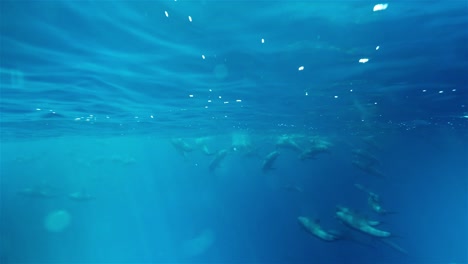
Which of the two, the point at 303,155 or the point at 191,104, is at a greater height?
the point at 191,104

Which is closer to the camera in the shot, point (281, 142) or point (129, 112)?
point (129, 112)

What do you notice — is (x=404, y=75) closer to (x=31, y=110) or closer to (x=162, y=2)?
(x=162, y=2)

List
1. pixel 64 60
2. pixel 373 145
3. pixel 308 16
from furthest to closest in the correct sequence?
pixel 373 145, pixel 64 60, pixel 308 16

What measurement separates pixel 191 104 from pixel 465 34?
49.1 ft

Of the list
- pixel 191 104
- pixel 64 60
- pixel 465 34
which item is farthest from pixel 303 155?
pixel 64 60

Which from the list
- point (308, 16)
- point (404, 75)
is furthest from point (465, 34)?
point (308, 16)

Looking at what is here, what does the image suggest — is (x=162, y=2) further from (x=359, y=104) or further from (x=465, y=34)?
(x=359, y=104)

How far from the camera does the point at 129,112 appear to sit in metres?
23.1

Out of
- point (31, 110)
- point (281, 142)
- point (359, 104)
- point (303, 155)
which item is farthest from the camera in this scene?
point (281, 142)

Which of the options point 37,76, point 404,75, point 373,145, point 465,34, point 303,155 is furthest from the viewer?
point 373,145

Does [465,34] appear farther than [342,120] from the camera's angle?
No

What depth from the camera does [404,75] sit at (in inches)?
598

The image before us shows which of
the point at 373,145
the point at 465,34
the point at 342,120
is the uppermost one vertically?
the point at 465,34

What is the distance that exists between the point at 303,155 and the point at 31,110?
19430mm
